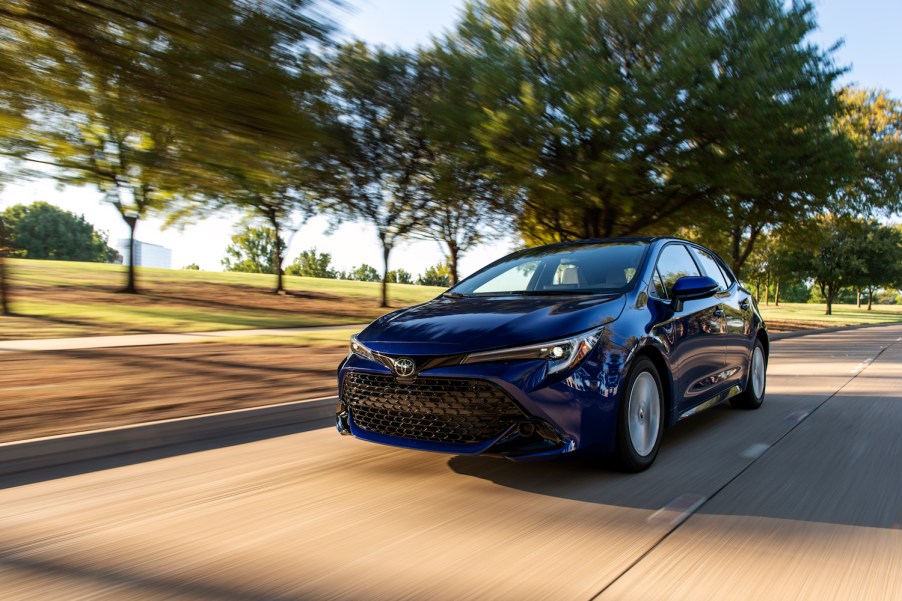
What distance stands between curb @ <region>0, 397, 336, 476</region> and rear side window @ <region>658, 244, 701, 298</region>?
3187 millimetres

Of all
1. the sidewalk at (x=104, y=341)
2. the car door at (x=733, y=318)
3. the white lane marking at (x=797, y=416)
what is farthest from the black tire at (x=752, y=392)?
the sidewalk at (x=104, y=341)

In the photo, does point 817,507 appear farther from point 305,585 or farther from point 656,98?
point 656,98

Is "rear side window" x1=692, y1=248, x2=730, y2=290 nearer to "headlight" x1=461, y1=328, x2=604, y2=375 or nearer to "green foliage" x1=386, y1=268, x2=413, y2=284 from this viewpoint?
"headlight" x1=461, y1=328, x2=604, y2=375

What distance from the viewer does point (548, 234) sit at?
2489 cm

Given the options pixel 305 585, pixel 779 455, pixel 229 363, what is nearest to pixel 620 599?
pixel 305 585

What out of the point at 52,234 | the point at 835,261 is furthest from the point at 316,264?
the point at 835,261

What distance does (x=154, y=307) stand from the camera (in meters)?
24.1

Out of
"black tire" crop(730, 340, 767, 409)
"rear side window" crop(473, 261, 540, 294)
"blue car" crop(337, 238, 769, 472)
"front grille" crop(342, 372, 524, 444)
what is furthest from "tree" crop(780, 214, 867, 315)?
"front grille" crop(342, 372, 524, 444)

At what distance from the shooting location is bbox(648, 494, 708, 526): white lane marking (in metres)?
3.72

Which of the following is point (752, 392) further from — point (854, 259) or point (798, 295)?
point (798, 295)

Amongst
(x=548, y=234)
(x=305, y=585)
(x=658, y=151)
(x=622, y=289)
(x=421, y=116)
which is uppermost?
(x=421, y=116)

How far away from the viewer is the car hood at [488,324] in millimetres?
4148

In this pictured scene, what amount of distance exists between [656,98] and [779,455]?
12.5 m

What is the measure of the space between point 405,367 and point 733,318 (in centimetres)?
366
